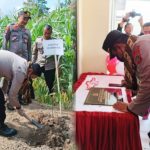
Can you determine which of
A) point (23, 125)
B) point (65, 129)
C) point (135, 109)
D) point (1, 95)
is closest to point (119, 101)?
point (135, 109)

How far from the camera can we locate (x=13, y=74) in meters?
1.37

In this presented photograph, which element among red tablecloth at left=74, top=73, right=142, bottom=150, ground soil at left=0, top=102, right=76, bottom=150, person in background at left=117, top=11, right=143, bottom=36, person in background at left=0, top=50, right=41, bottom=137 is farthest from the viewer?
person in background at left=117, top=11, right=143, bottom=36

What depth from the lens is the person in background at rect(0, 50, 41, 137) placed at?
1.35 m

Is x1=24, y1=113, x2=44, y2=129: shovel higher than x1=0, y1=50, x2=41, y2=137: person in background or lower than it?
lower

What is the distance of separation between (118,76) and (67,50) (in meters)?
1.12

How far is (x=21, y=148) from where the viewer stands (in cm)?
149

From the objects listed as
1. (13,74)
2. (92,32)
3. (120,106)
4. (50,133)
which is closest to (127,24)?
(92,32)

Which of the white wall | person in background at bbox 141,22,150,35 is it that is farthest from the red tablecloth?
person in background at bbox 141,22,150,35

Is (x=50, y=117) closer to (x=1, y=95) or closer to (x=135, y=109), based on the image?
(x=1, y=95)

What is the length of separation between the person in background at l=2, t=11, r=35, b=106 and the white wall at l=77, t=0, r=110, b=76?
1377 millimetres

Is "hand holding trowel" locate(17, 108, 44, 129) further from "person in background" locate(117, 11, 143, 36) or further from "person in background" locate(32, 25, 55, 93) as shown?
"person in background" locate(117, 11, 143, 36)

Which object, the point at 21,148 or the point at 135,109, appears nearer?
the point at 21,148

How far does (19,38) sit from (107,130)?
878 millimetres

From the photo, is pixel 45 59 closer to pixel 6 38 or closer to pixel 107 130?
pixel 6 38
